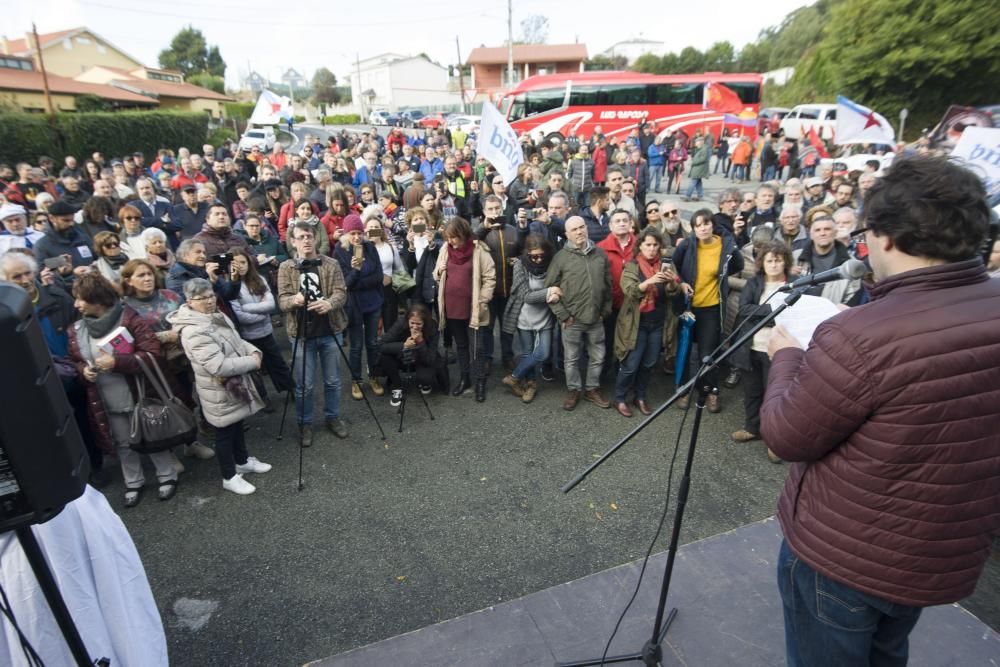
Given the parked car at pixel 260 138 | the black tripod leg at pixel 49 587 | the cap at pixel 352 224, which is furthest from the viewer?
the parked car at pixel 260 138

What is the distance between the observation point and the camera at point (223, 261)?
4598 mm

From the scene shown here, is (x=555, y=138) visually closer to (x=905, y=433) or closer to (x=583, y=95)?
(x=583, y=95)

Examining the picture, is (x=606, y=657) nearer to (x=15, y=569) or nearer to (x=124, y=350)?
(x=15, y=569)

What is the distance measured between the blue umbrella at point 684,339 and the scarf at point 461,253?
2105 millimetres

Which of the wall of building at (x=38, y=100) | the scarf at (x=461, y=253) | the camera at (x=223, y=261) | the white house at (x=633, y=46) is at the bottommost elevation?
the scarf at (x=461, y=253)

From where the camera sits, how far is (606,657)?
269 centimetres

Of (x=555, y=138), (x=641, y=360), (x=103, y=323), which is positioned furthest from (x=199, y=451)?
(x=555, y=138)

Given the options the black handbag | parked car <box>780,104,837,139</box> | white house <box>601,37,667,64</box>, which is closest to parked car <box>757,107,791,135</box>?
parked car <box>780,104,837,139</box>

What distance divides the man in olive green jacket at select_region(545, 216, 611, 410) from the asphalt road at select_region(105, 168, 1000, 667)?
0.79 meters

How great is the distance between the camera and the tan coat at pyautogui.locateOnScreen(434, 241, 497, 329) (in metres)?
5.33

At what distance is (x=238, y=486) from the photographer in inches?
164

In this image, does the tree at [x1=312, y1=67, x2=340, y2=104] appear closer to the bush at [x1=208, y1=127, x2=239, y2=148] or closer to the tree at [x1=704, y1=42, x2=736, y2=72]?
the bush at [x1=208, y1=127, x2=239, y2=148]

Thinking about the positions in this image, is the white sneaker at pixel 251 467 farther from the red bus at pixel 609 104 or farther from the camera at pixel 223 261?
the red bus at pixel 609 104

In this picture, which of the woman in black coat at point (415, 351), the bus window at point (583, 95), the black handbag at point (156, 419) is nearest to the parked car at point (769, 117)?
the bus window at point (583, 95)
